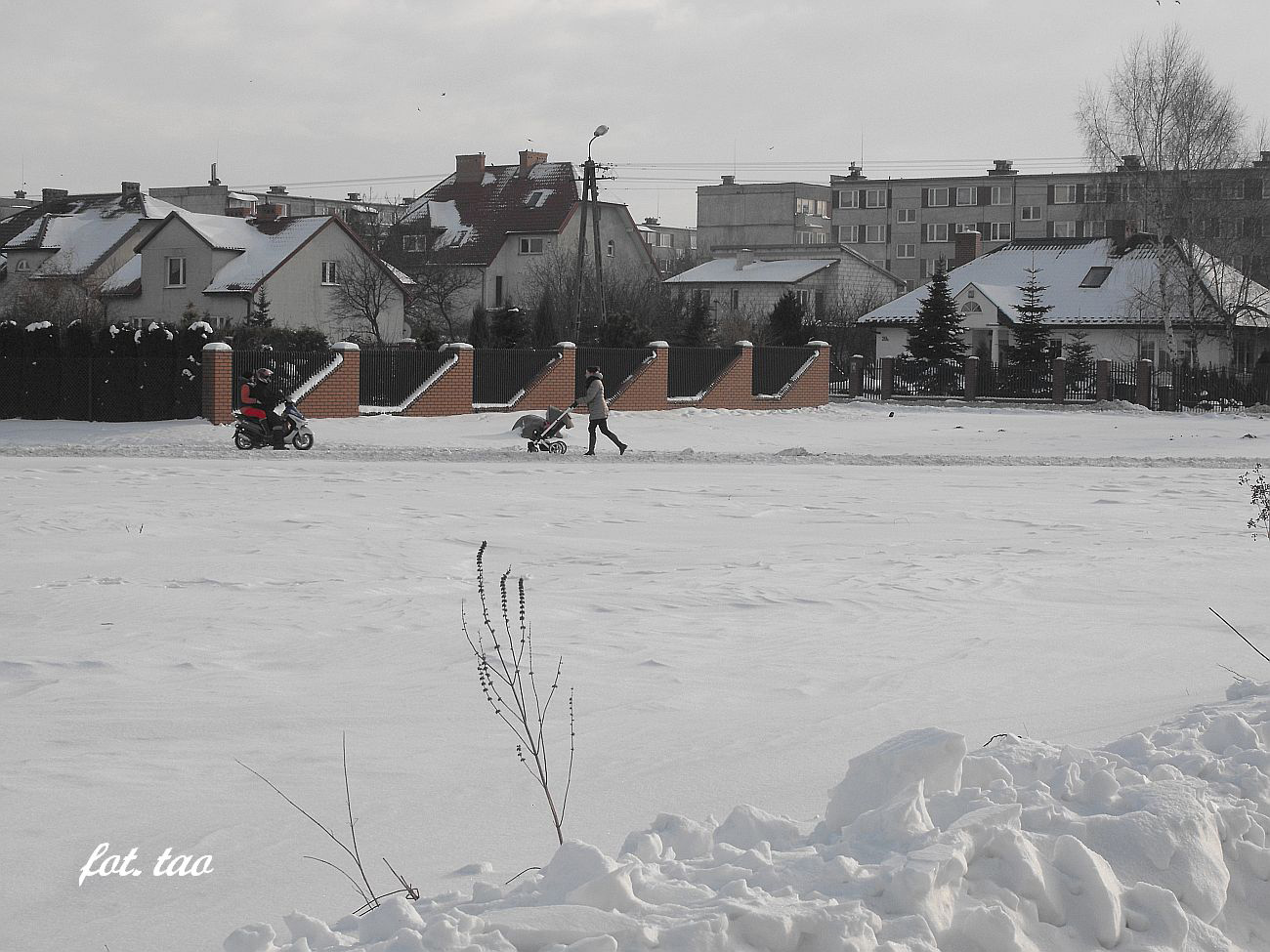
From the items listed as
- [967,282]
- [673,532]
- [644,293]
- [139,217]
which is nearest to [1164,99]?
[967,282]

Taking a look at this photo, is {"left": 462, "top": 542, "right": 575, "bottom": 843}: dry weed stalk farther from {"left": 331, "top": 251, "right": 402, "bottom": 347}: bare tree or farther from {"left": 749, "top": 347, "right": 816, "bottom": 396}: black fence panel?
{"left": 331, "top": 251, "right": 402, "bottom": 347}: bare tree

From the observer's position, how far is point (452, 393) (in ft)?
107

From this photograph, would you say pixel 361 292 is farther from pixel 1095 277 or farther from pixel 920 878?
pixel 920 878

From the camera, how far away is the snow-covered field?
471 centimetres

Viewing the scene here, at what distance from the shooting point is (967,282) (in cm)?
5525

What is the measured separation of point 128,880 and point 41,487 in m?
12.5

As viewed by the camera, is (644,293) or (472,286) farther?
(472,286)

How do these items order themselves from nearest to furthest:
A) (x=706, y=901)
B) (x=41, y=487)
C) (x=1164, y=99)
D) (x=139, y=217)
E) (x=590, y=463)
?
(x=706, y=901) < (x=41, y=487) < (x=590, y=463) < (x=1164, y=99) < (x=139, y=217)

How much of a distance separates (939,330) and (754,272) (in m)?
27.6

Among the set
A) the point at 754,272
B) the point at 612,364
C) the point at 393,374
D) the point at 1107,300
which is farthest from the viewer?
the point at 754,272

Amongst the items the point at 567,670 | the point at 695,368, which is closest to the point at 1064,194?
the point at 695,368

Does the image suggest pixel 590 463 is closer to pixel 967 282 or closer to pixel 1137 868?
pixel 1137 868

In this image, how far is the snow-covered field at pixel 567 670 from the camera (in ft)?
15.5

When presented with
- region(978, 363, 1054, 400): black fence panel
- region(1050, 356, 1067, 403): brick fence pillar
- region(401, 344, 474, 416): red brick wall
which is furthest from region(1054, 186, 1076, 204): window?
region(401, 344, 474, 416): red brick wall
